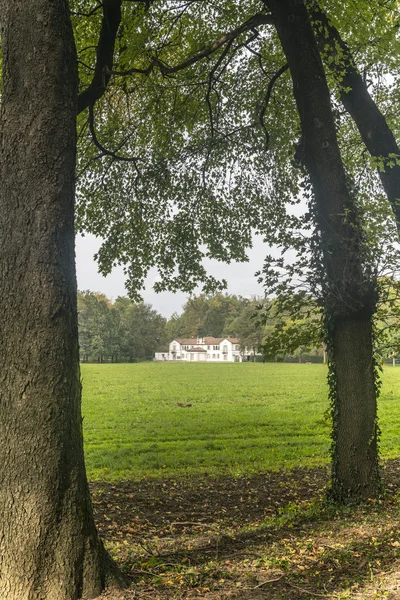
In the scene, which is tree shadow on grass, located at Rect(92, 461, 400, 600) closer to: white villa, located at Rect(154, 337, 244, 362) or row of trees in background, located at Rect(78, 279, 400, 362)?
row of trees in background, located at Rect(78, 279, 400, 362)

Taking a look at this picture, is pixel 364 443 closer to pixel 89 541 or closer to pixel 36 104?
pixel 89 541

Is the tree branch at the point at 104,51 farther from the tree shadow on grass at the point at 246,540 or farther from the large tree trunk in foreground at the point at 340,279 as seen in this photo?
the tree shadow on grass at the point at 246,540

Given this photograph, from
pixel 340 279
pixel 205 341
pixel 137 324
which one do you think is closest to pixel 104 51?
pixel 340 279

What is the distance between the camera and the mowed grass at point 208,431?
11.9 meters

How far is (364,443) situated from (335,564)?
3013 mm

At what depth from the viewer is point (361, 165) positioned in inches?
526

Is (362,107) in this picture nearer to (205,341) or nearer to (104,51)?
(104,51)

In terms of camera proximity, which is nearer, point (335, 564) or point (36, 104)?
point (36, 104)

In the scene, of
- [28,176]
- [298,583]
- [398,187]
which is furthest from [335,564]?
[398,187]

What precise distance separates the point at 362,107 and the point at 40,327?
775 centimetres

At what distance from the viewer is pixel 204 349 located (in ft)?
336

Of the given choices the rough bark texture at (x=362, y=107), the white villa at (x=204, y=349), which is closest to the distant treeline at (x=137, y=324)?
the white villa at (x=204, y=349)

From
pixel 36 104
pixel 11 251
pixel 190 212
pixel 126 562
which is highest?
pixel 190 212

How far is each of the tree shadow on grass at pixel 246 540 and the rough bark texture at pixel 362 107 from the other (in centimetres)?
511
